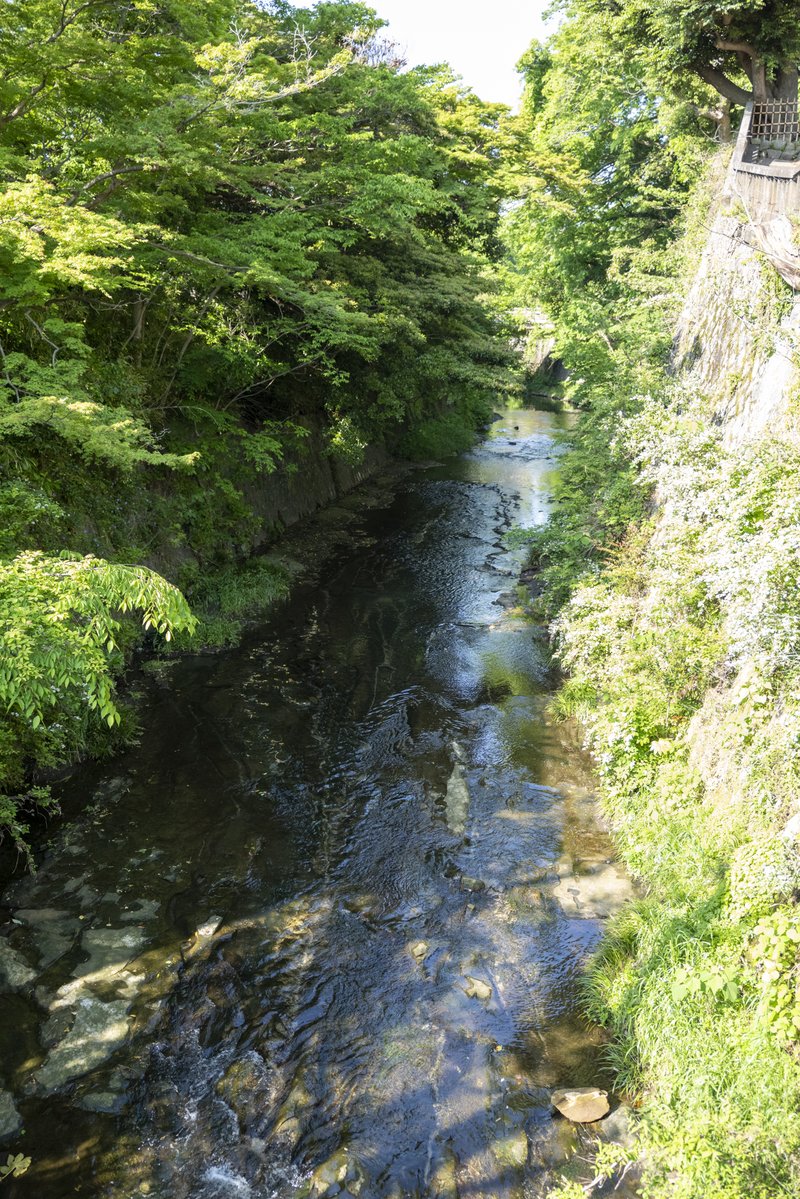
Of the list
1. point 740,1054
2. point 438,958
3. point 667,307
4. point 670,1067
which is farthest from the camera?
point 667,307

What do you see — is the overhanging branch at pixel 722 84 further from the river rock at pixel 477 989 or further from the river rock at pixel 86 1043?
the river rock at pixel 86 1043

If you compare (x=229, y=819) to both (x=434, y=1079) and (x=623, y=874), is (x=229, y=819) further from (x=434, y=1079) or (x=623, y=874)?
(x=623, y=874)

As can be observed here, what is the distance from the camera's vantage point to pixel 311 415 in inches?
773

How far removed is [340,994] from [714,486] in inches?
249

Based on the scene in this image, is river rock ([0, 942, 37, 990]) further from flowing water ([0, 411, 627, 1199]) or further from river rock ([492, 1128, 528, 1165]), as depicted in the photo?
river rock ([492, 1128, 528, 1165])

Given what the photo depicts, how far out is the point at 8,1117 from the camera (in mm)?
5184

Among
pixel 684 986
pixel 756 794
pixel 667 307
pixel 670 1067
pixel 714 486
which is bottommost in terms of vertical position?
pixel 670 1067

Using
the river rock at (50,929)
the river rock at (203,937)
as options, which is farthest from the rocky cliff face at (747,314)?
the river rock at (50,929)

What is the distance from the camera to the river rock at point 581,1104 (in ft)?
17.1

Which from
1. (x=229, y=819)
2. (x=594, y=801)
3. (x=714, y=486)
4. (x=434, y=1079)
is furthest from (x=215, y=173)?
(x=434, y=1079)

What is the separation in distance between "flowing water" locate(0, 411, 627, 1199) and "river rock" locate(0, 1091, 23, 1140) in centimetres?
3

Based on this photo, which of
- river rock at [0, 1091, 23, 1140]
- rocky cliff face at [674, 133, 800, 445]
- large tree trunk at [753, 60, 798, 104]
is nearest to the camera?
river rock at [0, 1091, 23, 1140]

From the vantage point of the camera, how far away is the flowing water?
199 inches

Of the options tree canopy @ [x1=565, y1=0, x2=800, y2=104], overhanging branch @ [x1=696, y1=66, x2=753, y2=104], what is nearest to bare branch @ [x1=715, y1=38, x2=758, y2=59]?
tree canopy @ [x1=565, y1=0, x2=800, y2=104]
